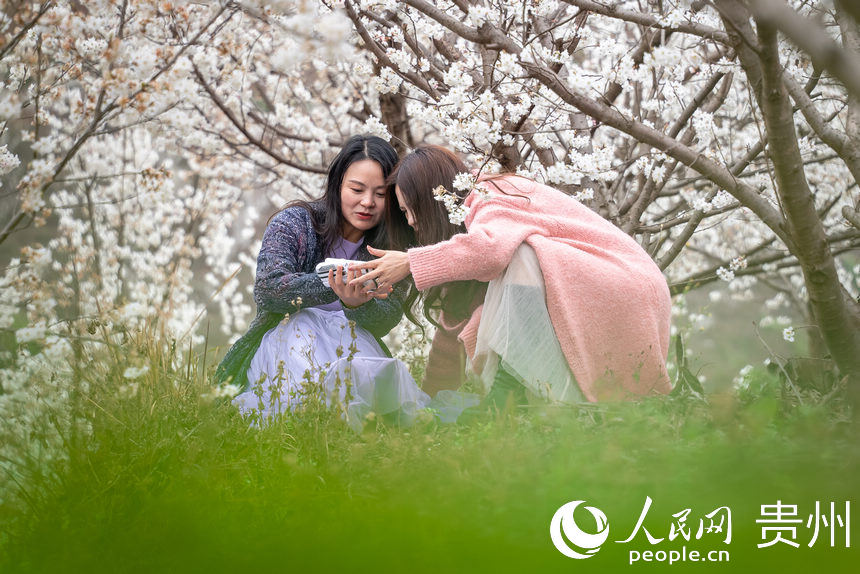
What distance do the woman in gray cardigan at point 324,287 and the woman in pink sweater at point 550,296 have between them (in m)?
0.32

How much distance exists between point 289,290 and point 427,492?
1.31 metres

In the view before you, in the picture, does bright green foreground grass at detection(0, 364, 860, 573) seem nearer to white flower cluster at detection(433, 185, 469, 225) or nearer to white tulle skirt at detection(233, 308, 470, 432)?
white tulle skirt at detection(233, 308, 470, 432)

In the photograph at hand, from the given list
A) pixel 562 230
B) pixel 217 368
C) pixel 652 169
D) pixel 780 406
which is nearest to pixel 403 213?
pixel 562 230

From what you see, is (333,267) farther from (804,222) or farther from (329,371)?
(804,222)

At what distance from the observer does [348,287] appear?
282 cm

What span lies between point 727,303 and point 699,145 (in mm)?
8033

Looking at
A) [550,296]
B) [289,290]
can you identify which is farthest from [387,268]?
[550,296]

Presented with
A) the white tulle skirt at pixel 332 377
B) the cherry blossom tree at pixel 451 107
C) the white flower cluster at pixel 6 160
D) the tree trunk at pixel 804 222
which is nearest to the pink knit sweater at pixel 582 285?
the cherry blossom tree at pixel 451 107

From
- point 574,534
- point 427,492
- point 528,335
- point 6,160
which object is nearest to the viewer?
point 574,534

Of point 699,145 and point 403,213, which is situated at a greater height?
point 699,145

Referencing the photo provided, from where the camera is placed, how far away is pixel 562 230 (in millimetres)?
2721

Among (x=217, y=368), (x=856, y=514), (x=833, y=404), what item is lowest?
(x=856, y=514)

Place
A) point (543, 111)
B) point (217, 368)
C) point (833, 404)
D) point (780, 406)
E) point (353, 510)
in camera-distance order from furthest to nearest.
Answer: point (543, 111)
point (217, 368)
point (833, 404)
point (780, 406)
point (353, 510)

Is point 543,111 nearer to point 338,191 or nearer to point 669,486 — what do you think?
point 338,191
